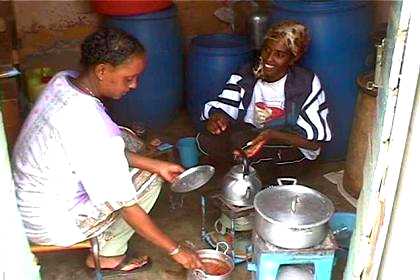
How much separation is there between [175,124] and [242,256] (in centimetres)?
164

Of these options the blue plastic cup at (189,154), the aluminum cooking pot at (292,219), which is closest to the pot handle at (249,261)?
the aluminum cooking pot at (292,219)

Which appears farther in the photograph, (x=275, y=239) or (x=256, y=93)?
(x=256, y=93)

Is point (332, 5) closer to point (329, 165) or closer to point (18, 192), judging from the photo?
point (329, 165)

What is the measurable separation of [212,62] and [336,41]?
2.52ft

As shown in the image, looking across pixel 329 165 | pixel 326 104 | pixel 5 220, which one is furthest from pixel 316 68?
pixel 5 220

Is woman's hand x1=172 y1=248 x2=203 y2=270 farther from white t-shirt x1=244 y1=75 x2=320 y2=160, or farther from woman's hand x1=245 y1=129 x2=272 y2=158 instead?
white t-shirt x1=244 y1=75 x2=320 y2=160

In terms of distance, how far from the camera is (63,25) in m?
4.25

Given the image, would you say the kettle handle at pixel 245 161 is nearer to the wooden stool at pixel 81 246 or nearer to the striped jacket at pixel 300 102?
the striped jacket at pixel 300 102

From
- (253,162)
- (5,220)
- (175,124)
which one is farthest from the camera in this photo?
(175,124)

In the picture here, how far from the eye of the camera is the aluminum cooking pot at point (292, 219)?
2201mm

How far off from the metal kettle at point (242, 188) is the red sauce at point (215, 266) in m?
0.26

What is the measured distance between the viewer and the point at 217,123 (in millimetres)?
3115

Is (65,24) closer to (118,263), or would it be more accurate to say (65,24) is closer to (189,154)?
(189,154)

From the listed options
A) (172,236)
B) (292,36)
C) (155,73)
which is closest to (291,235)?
(172,236)
